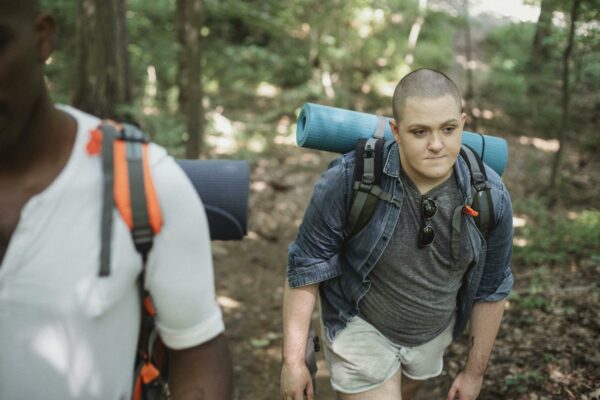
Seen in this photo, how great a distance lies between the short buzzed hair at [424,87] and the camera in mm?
→ 2551

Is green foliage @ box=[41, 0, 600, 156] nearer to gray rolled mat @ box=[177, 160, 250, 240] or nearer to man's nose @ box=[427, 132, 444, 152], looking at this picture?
man's nose @ box=[427, 132, 444, 152]

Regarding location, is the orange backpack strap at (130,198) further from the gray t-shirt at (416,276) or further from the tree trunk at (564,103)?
the tree trunk at (564,103)

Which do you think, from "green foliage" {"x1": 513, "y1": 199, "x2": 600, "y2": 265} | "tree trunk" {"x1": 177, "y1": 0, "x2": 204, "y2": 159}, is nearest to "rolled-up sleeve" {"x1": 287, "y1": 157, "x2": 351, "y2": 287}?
"green foliage" {"x1": 513, "y1": 199, "x2": 600, "y2": 265}

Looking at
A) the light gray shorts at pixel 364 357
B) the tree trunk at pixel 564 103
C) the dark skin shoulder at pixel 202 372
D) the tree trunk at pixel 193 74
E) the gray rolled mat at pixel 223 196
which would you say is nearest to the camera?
the dark skin shoulder at pixel 202 372

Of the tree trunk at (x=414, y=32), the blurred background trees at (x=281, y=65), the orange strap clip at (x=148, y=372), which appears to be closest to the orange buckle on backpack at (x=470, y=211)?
the orange strap clip at (x=148, y=372)

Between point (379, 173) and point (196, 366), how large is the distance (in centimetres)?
138

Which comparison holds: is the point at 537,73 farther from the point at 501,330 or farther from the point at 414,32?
the point at 501,330

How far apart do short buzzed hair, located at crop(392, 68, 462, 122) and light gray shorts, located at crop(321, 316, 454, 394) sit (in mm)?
1089

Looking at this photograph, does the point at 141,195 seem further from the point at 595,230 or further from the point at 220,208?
the point at 595,230

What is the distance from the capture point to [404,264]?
2.68 meters

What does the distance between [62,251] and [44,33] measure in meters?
0.52

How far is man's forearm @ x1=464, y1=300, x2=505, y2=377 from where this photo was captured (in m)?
2.86

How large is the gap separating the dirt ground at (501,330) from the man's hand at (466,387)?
1.33 m

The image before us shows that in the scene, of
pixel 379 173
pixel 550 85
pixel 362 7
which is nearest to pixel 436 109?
pixel 379 173
